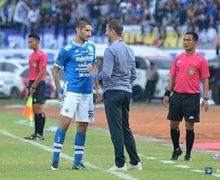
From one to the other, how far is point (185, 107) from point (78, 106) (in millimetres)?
2324

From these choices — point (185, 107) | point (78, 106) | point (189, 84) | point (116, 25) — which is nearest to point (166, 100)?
point (185, 107)

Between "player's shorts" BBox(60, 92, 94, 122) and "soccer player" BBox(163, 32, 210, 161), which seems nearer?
"player's shorts" BBox(60, 92, 94, 122)

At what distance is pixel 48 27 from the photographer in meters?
49.0

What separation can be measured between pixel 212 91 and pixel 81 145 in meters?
25.3

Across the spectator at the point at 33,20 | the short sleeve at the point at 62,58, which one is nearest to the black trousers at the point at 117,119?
the short sleeve at the point at 62,58

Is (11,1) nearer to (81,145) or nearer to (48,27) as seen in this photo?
(48,27)

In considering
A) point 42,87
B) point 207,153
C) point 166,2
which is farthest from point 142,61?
point 207,153

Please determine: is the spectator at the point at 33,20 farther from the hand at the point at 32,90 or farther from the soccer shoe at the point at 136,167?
the soccer shoe at the point at 136,167

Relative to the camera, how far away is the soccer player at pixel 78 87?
14023 millimetres

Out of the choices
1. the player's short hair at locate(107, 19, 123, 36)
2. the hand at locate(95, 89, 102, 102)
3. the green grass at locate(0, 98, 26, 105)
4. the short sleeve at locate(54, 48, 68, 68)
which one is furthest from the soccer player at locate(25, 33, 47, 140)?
the green grass at locate(0, 98, 26, 105)

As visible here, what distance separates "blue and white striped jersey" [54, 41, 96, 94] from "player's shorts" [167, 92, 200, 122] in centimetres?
213

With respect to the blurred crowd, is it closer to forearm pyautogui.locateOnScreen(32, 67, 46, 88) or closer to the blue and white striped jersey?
forearm pyautogui.locateOnScreen(32, 67, 46, 88)

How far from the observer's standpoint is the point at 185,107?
15727mm

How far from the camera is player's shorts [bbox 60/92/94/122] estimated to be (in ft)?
46.0
